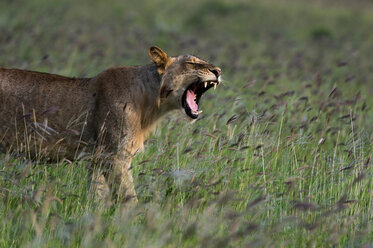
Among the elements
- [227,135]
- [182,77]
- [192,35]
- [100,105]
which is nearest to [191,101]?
[182,77]

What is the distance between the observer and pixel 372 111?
374 inches

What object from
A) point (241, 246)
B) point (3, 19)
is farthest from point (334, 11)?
point (241, 246)

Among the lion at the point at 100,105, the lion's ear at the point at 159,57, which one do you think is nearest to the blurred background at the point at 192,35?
the lion at the point at 100,105

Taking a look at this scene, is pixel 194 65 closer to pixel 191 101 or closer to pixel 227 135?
pixel 191 101

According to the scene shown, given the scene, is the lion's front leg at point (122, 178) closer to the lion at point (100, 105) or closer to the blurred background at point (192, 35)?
the lion at point (100, 105)

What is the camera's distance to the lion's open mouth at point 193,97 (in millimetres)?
5078

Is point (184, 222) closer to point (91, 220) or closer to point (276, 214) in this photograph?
point (91, 220)

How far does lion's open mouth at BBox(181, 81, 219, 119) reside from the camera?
508 centimetres

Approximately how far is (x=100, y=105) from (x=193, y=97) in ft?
2.92

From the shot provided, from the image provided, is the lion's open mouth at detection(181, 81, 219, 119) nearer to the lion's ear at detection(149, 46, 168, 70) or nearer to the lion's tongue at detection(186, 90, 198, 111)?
the lion's tongue at detection(186, 90, 198, 111)

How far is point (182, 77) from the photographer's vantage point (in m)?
5.09

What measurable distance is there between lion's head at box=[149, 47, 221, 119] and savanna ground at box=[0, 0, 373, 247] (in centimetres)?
43

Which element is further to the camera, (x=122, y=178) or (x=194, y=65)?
(x=194, y=65)

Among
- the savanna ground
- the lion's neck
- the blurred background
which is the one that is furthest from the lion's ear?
the blurred background
